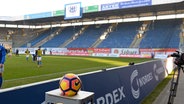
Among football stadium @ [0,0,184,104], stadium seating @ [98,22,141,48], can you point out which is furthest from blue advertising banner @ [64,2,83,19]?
stadium seating @ [98,22,141,48]

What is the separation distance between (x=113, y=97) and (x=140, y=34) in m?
45.6

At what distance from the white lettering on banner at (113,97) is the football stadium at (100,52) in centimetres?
3

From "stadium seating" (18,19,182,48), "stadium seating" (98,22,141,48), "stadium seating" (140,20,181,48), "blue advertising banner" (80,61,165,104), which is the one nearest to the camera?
"blue advertising banner" (80,61,165,104)

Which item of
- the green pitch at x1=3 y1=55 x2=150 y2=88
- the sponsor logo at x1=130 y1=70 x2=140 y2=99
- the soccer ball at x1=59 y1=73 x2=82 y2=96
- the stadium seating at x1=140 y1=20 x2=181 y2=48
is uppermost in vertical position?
the stadium seating at x1=140 y1=20 x2=181 y2=48

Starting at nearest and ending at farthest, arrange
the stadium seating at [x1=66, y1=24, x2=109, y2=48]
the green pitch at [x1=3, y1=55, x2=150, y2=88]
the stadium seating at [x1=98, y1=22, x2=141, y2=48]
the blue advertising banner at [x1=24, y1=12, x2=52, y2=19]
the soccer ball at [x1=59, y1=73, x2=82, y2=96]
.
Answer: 1. the soccer ball at [x1=59, y1=73, x2=82, y2=96]
2. the green pitch at [x1=3, y1=55, x2=150, y2=88]
3. the stadium seating at [x1=98, y1=22, x2=141, y2=48]
4. the blue advertising banner at [x1=24, y1=12, x2=52, y2=19]
5. the stadium seating at [x1=66, y1=24, x2=109, y2=48]

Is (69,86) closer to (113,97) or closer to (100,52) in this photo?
(113,97)

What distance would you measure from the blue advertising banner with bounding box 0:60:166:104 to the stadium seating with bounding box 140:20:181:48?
116ft

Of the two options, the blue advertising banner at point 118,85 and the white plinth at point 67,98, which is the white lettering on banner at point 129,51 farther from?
the white plinth at point 67,98

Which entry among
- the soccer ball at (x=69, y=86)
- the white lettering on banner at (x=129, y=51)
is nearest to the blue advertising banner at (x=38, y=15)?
the white lettering on banner at (x=129, y=51)

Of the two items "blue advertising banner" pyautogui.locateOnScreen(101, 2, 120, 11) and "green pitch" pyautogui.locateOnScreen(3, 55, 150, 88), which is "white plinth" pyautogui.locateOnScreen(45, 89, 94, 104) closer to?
"green pitch" pyautogui.locateOnScreen(3, 55, 150, 88)

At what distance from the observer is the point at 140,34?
50.1 metres

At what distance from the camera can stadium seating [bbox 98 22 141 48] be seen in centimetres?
4919

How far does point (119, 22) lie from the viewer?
57094 mm

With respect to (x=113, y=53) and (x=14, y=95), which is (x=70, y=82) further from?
(x=113, y=53)
